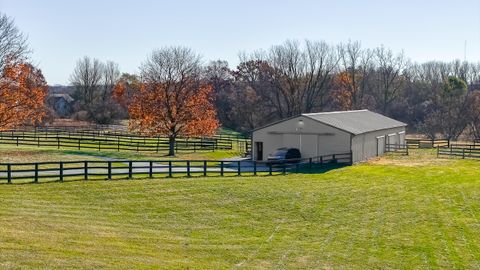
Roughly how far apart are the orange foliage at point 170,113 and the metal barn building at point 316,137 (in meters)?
6.16

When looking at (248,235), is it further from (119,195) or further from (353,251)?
(119,195)

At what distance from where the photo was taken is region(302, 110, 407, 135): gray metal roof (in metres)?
39.7

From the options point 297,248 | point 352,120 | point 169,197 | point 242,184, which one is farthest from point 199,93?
point 297,248

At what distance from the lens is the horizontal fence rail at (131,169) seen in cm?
2332

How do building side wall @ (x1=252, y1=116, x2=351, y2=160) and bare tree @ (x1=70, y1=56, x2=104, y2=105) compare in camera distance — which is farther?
bare tree @ (x1=70, y1=56, x2=104, y2=105)

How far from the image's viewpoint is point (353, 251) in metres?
16.3

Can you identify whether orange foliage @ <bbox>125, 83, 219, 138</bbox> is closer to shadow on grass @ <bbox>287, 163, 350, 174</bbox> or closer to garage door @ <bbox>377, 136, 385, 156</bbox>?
shadow on grass @ <bbox>287, 163, 350, 174</bbox>

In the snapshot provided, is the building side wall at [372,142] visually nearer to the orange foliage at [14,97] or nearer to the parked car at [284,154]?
the parked car at [284,154]

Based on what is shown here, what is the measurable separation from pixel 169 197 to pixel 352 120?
26.7 m

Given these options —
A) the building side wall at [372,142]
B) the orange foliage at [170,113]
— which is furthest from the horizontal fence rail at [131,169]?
the orange foliage at [170,113]

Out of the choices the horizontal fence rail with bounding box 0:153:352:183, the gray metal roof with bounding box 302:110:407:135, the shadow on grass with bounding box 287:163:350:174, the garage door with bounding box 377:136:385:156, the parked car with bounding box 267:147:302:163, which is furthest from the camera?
the garage door with bounding box 377:136:385:156

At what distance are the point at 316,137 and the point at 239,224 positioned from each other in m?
20.6

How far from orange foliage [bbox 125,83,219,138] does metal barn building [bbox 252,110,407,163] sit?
6.16 meters

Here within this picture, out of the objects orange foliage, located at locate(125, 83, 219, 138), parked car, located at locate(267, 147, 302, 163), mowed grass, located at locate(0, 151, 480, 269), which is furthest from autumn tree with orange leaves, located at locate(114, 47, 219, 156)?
mowed grass, located at locate(0, 151, 480, 269)
